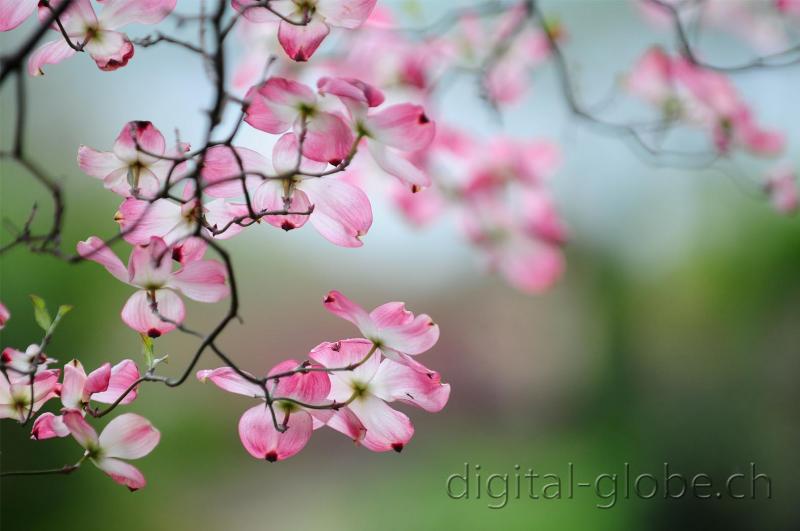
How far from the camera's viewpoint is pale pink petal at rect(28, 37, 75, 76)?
39cm

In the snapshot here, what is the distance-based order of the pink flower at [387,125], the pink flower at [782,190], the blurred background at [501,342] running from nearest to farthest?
1. the pink flower at [387,125]
2. the pink flower at [782,190]
3. the blurred background at [501,342]

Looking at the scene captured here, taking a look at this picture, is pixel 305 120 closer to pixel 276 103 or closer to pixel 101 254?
pixel 276 103

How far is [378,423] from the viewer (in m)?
Result: 0.39

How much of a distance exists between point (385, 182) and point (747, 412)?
186cm

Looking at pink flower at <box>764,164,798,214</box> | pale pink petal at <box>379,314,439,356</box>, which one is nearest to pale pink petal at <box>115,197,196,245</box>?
pale pink petal at <box>379,314,439,356</box>

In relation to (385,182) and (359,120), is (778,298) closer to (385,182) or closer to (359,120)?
(385,182)

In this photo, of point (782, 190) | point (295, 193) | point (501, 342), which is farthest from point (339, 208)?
point (501, 342)

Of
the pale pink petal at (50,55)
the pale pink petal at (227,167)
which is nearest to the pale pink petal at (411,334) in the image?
the pale pink petal at (227,167)

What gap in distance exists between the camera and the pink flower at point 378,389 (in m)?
0.38

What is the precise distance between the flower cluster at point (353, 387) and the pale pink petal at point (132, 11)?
0.57 feet

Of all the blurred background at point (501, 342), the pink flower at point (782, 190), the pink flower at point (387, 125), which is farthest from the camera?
the blurred background at point (501, 342)

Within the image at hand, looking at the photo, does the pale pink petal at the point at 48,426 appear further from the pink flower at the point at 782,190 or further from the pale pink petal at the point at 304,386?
the pink flower at the point at 782,190

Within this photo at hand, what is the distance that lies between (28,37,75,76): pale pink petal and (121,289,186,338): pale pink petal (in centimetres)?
13

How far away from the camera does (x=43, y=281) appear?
1921mm
